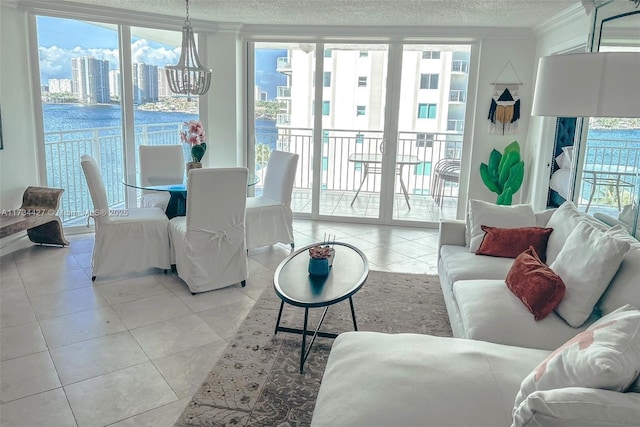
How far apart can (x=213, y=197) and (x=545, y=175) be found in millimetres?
3304

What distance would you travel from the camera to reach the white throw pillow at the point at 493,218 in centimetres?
345

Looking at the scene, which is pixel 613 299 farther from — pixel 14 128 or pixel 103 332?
pixel 14 128

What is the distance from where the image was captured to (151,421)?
7.40 feet

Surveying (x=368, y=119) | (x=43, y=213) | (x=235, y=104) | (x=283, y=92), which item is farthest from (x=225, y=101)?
(x=43, y=213)

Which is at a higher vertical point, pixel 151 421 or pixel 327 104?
pixel 327 104

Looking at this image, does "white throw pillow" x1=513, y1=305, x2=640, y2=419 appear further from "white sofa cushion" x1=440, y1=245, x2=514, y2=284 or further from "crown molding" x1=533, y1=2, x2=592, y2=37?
"crown molding" x1=533, y1=2, x2=592, y2=37

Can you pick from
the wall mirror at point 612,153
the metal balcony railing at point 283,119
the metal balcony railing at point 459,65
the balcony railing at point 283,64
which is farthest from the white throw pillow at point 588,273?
the balcony railing at point 283,64

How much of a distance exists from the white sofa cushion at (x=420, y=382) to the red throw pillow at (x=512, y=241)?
1.24 meters

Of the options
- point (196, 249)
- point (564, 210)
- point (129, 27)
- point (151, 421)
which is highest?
point (129, 27)

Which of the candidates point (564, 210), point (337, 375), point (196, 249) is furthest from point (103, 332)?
point (564, 210)

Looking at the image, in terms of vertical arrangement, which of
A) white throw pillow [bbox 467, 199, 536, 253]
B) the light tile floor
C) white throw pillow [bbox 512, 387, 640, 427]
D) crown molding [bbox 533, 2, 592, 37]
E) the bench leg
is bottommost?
the light tile floor

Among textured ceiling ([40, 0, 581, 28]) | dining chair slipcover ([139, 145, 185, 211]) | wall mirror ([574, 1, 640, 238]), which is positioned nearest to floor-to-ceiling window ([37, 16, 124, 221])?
textured ceiling ([40, 0, 581, 28])

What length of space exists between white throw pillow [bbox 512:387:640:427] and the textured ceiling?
356 cm

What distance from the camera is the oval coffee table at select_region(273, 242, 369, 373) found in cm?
258
